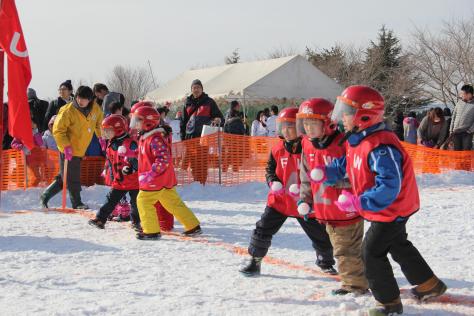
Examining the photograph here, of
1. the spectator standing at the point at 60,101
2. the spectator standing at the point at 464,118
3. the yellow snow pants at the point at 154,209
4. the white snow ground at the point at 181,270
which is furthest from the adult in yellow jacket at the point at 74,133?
the spectator standing at the point at 464,118

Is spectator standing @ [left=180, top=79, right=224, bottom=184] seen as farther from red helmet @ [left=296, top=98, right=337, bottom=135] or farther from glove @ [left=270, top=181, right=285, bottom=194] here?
red helmet @ [left=296, top=98, right=337, bottom=135]

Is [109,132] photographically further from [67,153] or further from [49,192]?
[49,192]

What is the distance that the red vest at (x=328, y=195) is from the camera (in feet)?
14.5

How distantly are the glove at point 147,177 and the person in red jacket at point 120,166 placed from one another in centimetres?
54

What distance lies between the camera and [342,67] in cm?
4275

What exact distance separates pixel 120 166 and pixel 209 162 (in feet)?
14.5

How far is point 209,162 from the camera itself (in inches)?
459

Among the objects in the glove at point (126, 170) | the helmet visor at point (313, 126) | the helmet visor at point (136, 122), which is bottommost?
the glove at point (126, 170)

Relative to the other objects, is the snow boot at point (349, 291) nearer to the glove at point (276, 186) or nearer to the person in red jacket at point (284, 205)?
the person in red jacket at point (284, 205)

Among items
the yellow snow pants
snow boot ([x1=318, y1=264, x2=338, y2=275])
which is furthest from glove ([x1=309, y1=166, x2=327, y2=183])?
the yellow snow pants

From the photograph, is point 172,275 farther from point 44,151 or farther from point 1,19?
point 44,151

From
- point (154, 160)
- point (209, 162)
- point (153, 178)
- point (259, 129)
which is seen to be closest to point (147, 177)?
point (153, 178)

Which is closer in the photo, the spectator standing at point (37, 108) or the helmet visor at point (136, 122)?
the helmet visor at point (136, 122)

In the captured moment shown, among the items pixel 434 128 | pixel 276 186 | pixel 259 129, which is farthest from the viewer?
pixel 259 129
